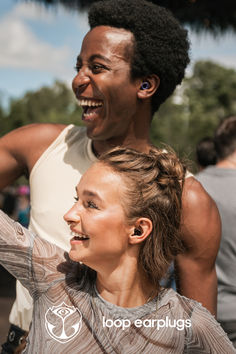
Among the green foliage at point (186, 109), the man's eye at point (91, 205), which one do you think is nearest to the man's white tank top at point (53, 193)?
the man's eye at point (91, 205)

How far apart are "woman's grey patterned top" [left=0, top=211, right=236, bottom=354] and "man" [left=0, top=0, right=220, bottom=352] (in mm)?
268

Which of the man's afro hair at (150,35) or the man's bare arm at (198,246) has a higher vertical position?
the man's afro hair at (150,35)

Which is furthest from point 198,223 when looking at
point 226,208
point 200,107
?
point 200,107

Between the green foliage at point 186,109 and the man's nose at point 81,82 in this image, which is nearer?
the man's nose at point 81,82

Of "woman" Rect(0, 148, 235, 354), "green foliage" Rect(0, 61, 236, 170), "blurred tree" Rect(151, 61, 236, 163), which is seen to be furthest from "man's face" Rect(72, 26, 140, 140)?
"blurred tree" Rect(151, 61, 236, 163)

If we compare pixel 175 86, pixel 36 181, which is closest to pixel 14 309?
pixel 36 181

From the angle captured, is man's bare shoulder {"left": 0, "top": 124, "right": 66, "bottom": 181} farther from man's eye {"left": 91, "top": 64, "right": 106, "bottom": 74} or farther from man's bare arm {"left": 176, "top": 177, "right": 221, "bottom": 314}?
man's bare arm {"left": 176, "top": 177, "right": 221, "bottom": 314}

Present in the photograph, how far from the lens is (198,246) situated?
5.84 ft

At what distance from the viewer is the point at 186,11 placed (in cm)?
452

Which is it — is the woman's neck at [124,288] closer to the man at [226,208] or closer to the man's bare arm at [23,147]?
the man's bare arm at [23,147]

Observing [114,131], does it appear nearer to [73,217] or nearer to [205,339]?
[73,217]

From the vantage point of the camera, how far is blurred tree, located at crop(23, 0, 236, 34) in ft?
14.3

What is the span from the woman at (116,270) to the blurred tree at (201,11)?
3.05 metres

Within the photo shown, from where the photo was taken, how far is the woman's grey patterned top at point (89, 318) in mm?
1456
